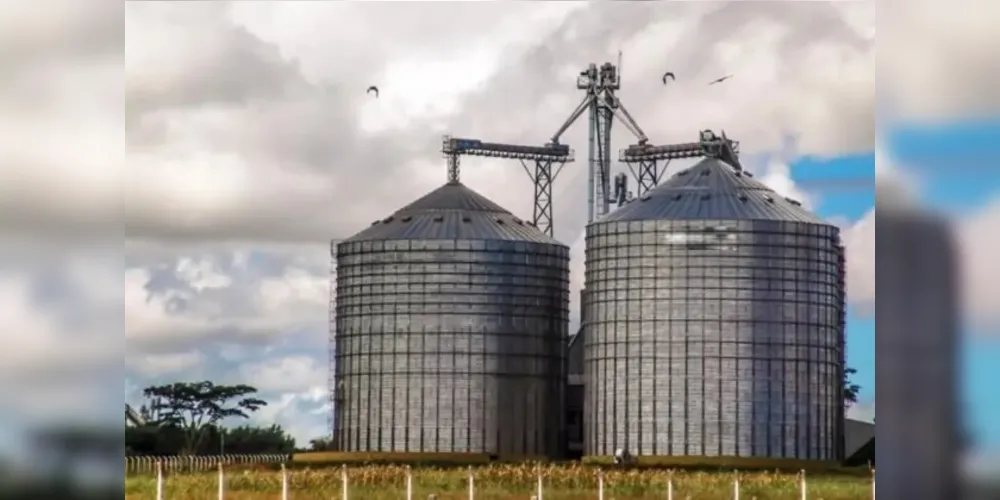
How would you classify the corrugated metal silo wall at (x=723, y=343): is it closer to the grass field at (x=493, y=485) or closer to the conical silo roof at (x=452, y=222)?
the conical silo roof at (x=452, y=222)

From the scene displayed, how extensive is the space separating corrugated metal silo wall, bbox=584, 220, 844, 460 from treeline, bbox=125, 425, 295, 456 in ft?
25.1

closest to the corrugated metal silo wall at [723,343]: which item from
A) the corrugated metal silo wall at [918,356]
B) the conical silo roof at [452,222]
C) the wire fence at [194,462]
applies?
the conical silo roof at [452,222]

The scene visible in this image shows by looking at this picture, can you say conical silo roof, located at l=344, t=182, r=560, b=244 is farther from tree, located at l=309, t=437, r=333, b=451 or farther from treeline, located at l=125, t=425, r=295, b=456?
treeline, located at l=125, t=425, r=295, b=456

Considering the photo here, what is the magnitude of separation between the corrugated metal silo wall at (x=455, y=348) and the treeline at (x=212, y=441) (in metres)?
3.66

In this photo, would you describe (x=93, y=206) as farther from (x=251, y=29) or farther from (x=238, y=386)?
(x=238, y=386)

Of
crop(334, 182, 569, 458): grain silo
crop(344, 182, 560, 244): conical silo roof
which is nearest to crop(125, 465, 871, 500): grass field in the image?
crop(334, 182, 569, 458): grain silo

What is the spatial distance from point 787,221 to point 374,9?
17.2m

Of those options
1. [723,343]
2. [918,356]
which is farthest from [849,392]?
[918,356]

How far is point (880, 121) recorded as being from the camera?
7.65m

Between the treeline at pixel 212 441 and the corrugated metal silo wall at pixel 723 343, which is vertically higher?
the corrugated metal silo wall at pixel 723 343

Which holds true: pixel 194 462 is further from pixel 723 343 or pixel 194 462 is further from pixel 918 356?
pixel 918 356

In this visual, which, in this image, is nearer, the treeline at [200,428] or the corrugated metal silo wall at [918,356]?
the corrugated metal silo wall at [918,356]

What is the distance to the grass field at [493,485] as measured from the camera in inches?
846

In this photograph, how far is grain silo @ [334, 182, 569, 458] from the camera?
34.8 metres
